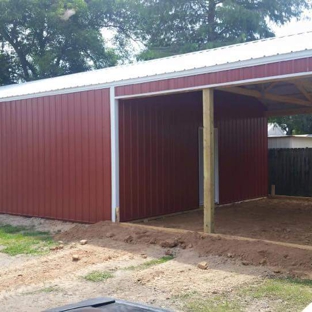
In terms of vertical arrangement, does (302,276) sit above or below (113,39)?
below

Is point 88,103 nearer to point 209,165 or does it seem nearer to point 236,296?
point 209,165

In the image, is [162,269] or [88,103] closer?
[162,269]

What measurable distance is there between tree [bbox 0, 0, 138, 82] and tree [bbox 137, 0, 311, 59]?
4.09 m

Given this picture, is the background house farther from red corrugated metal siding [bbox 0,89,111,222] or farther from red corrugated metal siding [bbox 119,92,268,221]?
red corrugated metal siding [bbox 0,89,111,222]

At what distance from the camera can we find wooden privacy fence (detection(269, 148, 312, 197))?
49.5 ft

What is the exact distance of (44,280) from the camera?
5969 mm

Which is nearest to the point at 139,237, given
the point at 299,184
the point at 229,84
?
the point at 229,84

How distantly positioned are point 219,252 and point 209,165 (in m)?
1.56

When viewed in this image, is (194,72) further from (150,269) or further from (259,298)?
(259,298)

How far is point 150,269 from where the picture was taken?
6227 millimetres

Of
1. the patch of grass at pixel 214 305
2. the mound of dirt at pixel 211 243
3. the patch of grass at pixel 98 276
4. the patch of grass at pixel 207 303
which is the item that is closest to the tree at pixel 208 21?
the mound of dirt at pixel 211 243

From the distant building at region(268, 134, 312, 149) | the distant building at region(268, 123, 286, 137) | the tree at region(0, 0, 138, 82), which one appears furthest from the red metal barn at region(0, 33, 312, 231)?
the tree at region(0, 0, 138, 82)

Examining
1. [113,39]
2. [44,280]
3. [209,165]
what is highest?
[113,39]

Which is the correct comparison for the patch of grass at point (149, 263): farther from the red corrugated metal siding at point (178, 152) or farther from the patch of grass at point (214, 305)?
the red corrugated metal siding at point (178, 152)
